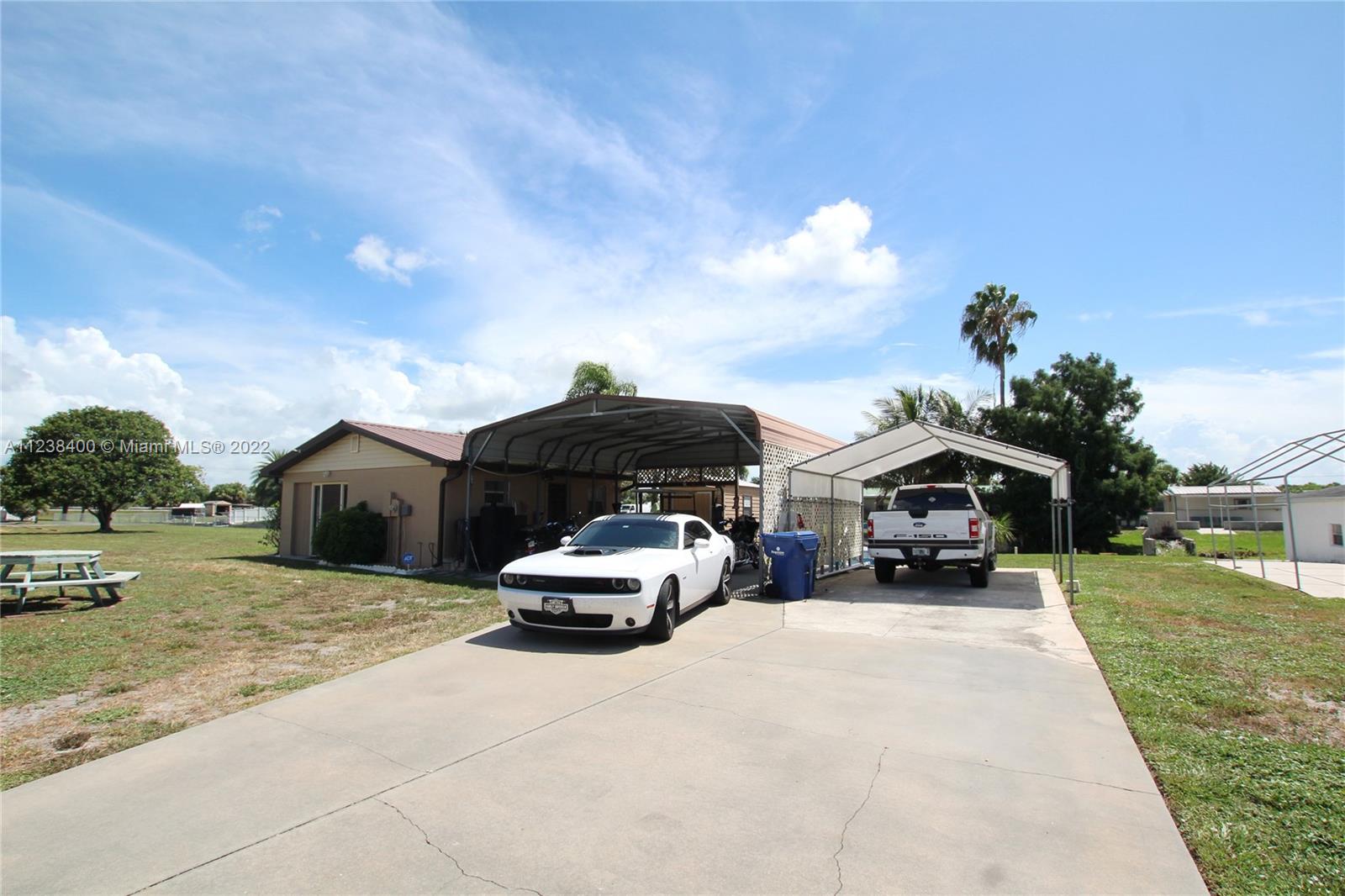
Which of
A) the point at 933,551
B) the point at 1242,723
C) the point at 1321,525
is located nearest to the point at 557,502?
the point at 933,551

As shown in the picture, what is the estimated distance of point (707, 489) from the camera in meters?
24.2

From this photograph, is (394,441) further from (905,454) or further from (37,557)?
(905,454)

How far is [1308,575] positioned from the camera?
49.9 feet

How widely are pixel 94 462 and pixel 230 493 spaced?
204 ft

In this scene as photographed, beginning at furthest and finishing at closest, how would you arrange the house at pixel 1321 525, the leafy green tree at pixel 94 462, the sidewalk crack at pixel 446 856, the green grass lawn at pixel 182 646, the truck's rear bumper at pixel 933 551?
1. the leafy green tree at pixel 94 462
2. the house at pixel 1321 525
3. the truck's rear bumper at pixel 933 551
4. the green grass lawn at pixel 182 646
5. the sidewalk crack at pixel 446 856

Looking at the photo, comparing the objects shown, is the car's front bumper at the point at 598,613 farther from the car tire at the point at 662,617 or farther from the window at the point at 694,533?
the window at the point at 694,533

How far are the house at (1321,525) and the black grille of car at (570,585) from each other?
2019 cm

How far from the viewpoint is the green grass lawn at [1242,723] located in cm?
322

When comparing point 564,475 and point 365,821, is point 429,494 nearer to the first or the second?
point 564,475

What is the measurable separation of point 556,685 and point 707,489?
18283 mm

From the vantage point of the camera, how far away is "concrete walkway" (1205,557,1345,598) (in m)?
12.4

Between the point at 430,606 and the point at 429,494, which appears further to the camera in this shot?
the point at 429,494

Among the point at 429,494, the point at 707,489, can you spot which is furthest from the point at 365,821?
the point at 707,489

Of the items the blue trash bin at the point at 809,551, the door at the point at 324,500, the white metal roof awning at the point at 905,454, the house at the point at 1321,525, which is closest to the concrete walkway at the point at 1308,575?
the house at the point at 1321,525
